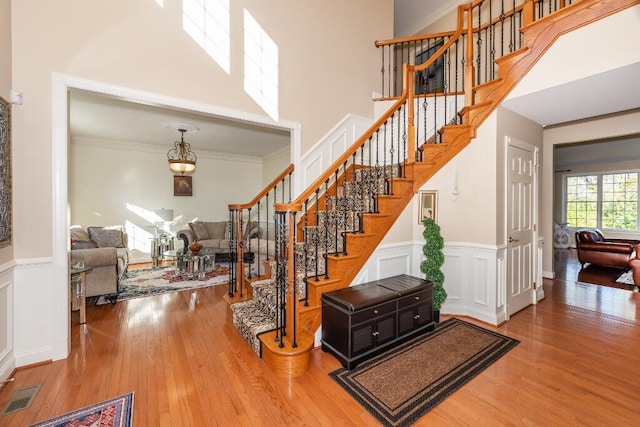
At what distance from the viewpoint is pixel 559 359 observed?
2.50 m

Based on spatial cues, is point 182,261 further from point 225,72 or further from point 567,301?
point 567,301

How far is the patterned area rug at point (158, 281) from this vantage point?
440 cm

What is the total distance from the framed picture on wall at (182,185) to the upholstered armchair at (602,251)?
9512mm

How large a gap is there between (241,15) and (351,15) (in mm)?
1886

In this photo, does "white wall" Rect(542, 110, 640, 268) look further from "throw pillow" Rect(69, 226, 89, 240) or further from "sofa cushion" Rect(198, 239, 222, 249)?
"throw pillow" Rect(69, 226, 89, 240)

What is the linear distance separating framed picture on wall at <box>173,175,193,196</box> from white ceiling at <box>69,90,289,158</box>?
815 millimetres

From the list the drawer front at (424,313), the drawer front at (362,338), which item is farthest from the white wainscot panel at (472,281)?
the drawer front at (362,338)

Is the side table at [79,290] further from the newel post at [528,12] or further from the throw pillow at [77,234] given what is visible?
the newel post at [528,12]

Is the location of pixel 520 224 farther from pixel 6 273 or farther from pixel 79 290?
pixel 79 290

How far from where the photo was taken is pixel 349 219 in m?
3.54

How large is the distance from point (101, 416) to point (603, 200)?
40.8ft

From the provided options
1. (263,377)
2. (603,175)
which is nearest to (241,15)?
(263,377)

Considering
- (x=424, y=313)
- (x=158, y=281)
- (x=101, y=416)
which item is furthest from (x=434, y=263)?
(x=158, y=281)

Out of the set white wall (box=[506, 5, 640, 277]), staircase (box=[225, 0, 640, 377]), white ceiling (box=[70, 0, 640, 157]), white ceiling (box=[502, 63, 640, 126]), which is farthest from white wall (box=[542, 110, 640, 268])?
white wall (box=[506, 5, 640, 277])
